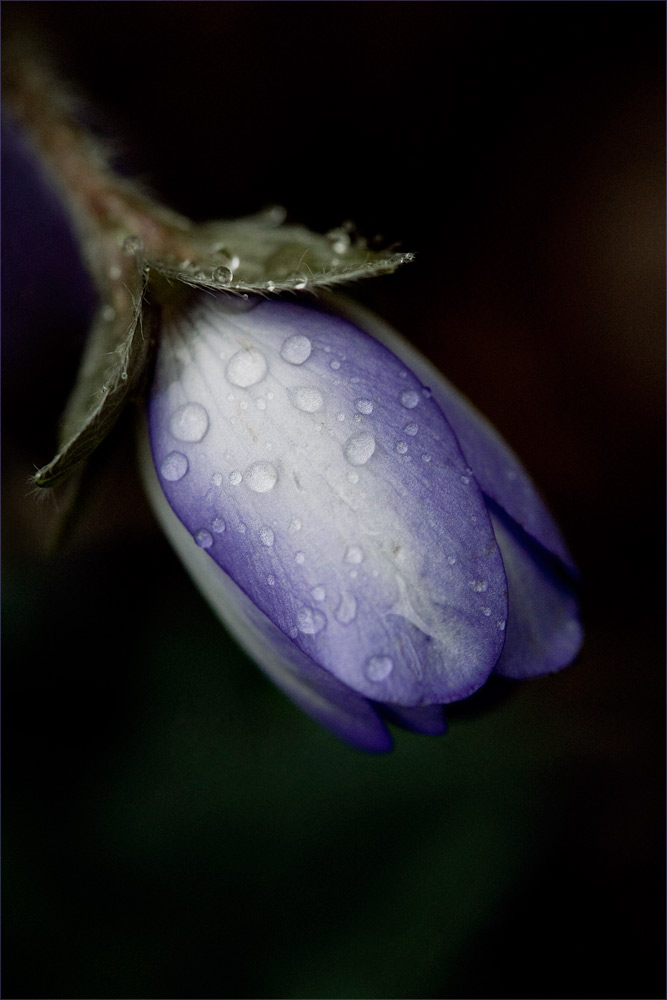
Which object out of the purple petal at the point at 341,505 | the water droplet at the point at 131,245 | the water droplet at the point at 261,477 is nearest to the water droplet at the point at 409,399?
the purple petal at the point at 341,505

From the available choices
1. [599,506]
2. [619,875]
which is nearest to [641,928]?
[619,875]

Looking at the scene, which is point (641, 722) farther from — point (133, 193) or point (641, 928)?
point (133, 193)

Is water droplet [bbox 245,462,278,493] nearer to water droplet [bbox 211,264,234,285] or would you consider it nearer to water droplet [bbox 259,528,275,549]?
water droplet [bbox 259,528,275,549]

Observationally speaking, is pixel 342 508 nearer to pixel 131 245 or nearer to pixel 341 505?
pixel 341 505

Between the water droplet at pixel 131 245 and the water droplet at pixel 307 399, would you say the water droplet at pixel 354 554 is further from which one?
the water droplet at pixel 131 245

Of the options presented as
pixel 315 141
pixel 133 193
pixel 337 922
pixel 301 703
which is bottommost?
pixel 337 922

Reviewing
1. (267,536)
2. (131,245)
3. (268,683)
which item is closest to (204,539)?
(267,536)
